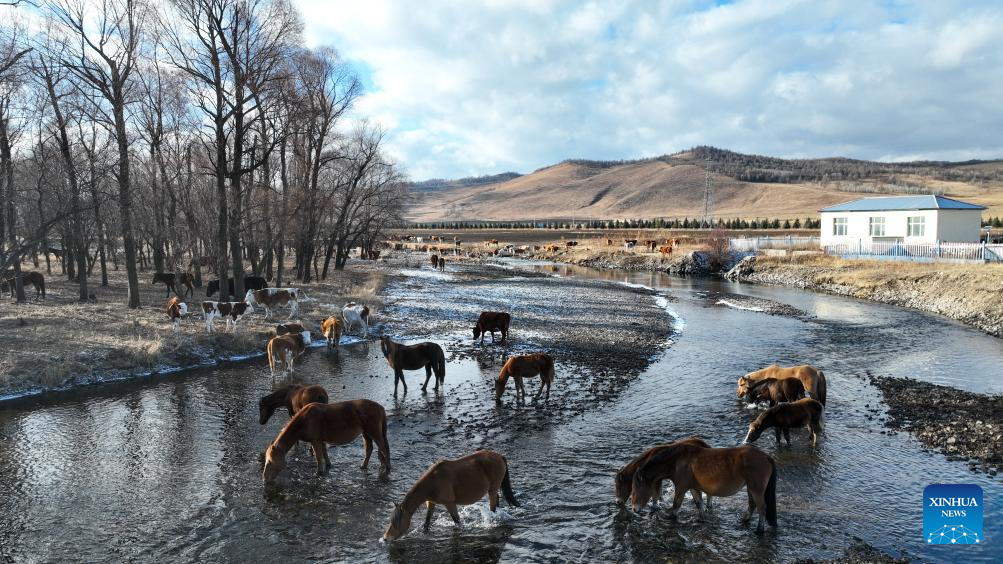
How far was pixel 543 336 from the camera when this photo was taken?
2073 cm

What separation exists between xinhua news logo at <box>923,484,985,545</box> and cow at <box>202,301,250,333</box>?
709 inches

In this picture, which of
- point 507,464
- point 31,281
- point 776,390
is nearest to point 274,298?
point 31,281

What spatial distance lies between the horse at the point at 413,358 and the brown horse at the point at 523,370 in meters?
1.67

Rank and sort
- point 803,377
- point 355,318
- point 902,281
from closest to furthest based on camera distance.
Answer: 1. point 803,377
2. point 355,318
3. point 902,281

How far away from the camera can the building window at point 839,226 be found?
1855 inches

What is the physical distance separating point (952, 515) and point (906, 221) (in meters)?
42.5

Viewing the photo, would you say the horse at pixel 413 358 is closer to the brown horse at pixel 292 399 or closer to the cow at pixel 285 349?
the brown horse at pixel 292 399

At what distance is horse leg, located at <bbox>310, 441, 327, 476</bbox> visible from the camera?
29.8ft

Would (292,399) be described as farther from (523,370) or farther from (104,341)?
(104,341)

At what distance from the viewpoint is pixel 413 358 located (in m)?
13.8

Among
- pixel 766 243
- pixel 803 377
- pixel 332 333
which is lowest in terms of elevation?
pixel 803 377

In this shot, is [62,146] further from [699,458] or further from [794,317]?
[794,317]

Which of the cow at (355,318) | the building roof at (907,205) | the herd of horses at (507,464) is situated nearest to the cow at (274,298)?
the cow at (355,318)

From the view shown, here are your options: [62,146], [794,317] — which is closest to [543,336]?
[794,317]
